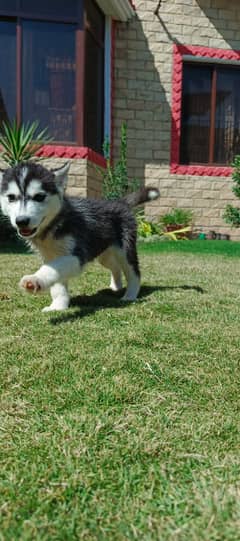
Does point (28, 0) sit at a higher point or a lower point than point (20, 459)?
higher

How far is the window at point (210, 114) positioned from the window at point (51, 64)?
2711 mm

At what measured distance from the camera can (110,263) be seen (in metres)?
3.91

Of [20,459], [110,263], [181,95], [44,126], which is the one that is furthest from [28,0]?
[20,459]

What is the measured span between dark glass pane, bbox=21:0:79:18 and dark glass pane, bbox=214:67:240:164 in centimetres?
416

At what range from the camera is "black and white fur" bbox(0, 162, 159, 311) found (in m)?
2.88

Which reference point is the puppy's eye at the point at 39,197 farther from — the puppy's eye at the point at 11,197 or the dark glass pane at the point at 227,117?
the dark glass pane at the point at 227,117

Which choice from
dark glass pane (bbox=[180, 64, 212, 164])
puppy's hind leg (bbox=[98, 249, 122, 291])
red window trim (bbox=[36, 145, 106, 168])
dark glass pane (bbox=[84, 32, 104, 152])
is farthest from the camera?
dark glass pane (bbox=[180, 64, 212, 164])

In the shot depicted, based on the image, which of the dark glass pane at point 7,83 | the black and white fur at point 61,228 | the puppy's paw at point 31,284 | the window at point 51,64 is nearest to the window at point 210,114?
the window at point 51,64

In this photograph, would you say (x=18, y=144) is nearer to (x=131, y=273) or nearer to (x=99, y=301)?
(x=131, y=273)

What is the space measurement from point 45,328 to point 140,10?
9766 millimetres

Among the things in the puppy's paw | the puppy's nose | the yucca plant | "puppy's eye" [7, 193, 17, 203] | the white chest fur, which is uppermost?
the yucca plant

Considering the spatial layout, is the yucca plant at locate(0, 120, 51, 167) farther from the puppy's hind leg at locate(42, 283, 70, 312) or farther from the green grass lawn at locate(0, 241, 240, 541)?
the green grass lawn at locate(0, 241, 240, 541)

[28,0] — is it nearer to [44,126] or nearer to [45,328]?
[44,126]

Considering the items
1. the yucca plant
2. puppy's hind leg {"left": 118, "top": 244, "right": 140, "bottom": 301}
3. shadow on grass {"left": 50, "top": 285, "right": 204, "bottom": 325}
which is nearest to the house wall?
the yucca plant
